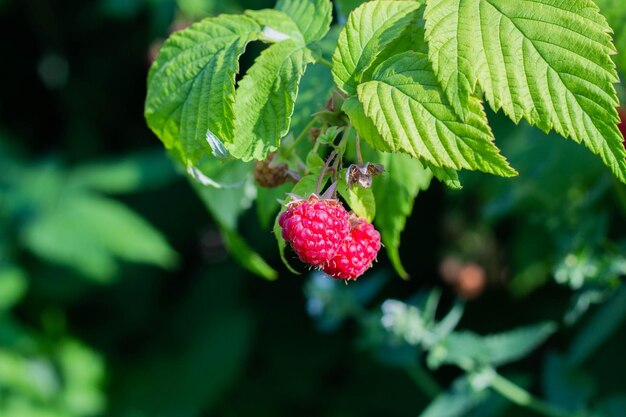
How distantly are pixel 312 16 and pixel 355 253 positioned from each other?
0.35 metres

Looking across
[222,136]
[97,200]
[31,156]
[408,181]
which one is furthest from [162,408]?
[222,136]

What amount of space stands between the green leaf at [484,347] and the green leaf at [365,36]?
83cm

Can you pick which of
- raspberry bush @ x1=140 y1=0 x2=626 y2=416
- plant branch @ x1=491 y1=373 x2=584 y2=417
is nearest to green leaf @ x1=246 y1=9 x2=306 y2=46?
raspberry bush @ x1=140 y1=0 x2=626 y2=416

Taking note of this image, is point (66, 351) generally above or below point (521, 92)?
below

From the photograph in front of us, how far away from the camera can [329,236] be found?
1.04 m

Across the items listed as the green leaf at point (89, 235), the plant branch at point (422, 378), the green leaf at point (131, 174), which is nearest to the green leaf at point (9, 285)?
the green leaf at point (89, 235)

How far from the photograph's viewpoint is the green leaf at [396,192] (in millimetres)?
1326

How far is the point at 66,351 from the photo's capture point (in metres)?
3.35

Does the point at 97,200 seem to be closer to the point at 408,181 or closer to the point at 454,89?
the point at 408,181

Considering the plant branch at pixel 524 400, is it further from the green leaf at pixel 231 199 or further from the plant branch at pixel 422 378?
the green leaf at pixel 231 199

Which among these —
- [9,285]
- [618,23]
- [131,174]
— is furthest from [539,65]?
[9,285]

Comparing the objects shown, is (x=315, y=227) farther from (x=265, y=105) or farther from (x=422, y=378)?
(x=422, y=378)

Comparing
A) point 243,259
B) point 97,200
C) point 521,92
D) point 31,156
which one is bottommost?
point 31,156

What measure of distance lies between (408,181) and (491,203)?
0.91m
